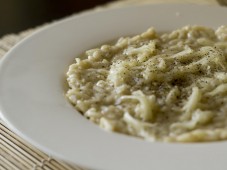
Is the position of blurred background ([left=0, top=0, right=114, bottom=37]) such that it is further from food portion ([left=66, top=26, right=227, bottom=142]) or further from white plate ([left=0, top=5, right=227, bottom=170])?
food portion ([left=66, top=26, right=227, bottom=142])

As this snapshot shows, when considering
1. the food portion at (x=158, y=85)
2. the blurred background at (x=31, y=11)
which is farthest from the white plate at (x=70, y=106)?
the blurred background at (x=31, y=11)

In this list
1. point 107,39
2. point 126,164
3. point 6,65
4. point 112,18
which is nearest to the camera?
point 126,164

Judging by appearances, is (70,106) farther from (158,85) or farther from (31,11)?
(31,11)

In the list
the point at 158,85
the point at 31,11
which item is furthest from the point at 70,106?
the point at 31,11

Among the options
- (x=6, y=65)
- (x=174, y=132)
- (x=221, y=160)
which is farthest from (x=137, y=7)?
(x=221, y=160)

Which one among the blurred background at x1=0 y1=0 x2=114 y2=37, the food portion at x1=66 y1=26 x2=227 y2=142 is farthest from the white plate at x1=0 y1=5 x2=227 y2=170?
the blurred background at x1=0 y1=0 x2=114 y2=37

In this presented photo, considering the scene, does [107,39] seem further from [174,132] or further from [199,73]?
[174,132]
